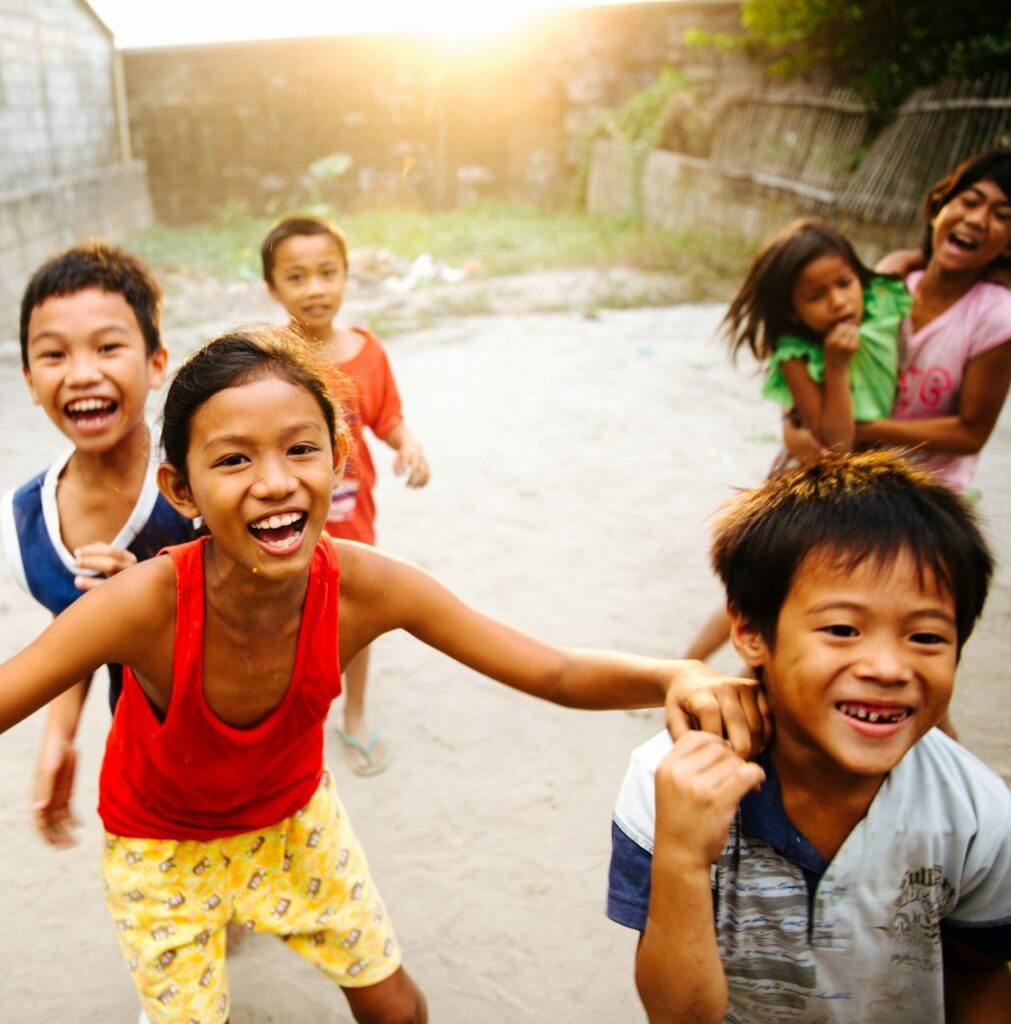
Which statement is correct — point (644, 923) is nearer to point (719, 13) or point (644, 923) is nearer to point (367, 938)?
point (367, 938)

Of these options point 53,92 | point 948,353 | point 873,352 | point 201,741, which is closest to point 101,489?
point 201,741

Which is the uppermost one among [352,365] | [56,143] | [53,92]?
[53,92]

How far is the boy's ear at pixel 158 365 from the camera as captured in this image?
2.08 metres

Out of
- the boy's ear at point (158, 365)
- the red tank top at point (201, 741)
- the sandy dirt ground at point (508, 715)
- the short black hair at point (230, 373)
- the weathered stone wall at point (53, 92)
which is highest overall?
the weathered stone wall at point (53, 92)

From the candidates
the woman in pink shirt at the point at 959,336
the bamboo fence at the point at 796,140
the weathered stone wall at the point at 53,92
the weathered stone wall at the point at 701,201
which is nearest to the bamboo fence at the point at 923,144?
the weathered stone wall at the point at 701,201

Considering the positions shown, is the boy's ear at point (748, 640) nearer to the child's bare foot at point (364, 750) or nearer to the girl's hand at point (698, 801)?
the girl's hand at point (698, 801)

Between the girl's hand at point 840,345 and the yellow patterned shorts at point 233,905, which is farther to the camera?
the girl's hand at point 840,345

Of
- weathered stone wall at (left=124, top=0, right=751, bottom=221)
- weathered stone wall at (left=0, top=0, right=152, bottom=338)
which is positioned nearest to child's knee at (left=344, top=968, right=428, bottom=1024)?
weathered stone wall at (left=0, top=0, right=152, bottom=338)

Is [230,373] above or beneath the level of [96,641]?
above

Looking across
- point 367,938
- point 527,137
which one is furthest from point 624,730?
point 527,137

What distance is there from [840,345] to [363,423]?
4.47 ft

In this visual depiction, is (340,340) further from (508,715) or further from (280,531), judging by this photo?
(280,531)

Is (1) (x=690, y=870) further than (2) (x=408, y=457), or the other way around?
(2) (x=408, y=457)

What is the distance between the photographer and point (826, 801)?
137 cm
